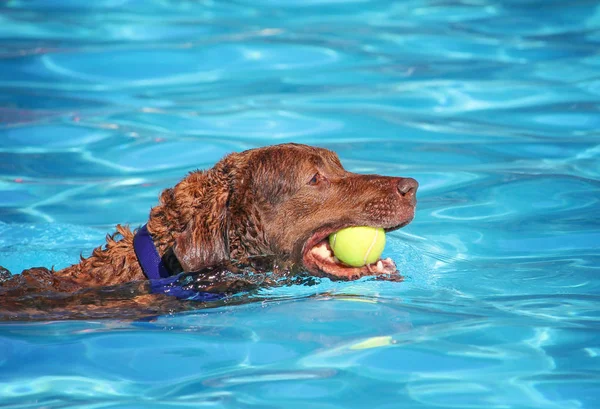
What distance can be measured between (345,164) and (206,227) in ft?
13.2

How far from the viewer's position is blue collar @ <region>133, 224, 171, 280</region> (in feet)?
20.5

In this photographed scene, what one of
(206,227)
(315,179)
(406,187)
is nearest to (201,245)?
(206,227)

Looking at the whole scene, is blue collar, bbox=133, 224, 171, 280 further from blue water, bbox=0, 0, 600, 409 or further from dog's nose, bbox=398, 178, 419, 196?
dog's nose, bbox=398, 178, 419, 196

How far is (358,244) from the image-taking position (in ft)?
21.1

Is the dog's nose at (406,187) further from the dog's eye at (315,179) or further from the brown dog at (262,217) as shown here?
the dog's eye at (315,179)

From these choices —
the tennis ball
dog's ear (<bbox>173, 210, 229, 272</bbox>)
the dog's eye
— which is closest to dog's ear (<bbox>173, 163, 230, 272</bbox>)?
dog's ear (<bbox>173, 210, 229, 272</bbox>)

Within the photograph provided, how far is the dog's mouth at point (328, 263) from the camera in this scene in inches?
252

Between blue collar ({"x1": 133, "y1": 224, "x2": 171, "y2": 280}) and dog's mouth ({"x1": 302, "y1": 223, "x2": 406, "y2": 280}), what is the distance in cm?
98

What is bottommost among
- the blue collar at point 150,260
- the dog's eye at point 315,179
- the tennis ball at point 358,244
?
the blue collar at point 150,260

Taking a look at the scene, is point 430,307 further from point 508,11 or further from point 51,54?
point 508,11

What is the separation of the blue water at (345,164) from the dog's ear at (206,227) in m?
0.37

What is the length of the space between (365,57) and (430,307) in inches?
320

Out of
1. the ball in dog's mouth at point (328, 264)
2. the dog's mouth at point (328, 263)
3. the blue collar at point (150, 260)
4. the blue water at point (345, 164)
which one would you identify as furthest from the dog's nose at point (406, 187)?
the blue collar at point (150, 260)

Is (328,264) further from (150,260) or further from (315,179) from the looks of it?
(150,260)
